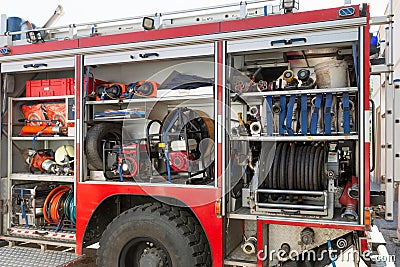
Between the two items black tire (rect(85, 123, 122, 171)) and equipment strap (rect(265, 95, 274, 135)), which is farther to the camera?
black tire (rect(85, 123, 122, 171))

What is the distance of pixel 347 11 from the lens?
12.2ft

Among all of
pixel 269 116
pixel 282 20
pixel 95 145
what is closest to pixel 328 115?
pixel 269 116

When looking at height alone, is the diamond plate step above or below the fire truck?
below

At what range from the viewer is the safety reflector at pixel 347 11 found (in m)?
3.69

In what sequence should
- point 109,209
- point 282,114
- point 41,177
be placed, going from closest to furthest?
point 282,114 → point 109,209 → point 41,177

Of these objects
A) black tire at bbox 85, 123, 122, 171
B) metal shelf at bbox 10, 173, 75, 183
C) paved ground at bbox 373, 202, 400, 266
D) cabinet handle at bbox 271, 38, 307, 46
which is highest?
cabinet handle at bbox 271, 38, 307, 46

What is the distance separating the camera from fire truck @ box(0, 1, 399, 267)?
3898 mm

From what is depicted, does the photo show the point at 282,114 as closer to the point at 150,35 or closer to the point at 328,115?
the point at 328,115

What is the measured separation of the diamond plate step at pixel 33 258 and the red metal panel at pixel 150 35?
8.31ft

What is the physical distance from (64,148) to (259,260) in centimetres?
321

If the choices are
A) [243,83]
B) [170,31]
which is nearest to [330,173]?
[243,83]

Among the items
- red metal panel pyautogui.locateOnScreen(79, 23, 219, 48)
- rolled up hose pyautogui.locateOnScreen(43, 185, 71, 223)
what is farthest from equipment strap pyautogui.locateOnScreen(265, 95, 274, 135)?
rolled up hose pyautogui.locateOnScreen(43, 185, 71, 223)

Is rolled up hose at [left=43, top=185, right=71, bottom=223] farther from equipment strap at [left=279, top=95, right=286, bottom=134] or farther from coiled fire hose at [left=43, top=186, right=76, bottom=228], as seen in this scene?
equipment strap at [left=279, top=95, right=286, bottom=134]

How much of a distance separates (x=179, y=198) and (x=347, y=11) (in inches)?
96.2
